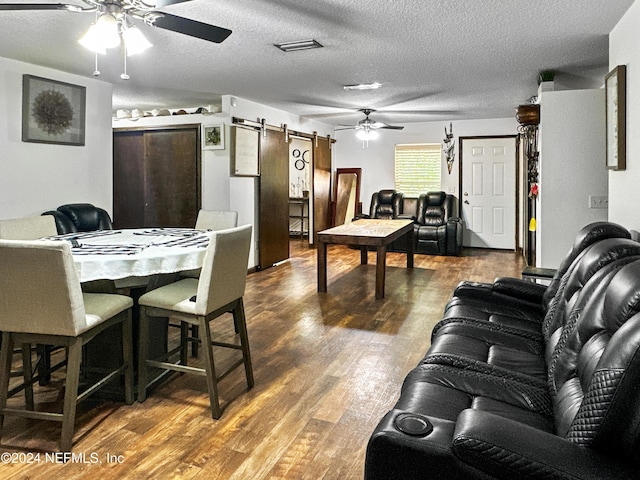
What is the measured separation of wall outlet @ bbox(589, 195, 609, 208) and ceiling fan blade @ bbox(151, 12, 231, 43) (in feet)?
10.9

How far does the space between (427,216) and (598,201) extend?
4.45 m

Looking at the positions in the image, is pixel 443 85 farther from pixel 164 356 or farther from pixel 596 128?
pixel 164 356

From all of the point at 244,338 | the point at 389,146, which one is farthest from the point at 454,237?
the point at 244,338

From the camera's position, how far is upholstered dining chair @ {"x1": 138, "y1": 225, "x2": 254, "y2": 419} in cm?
248

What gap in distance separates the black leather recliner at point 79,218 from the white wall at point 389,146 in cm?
574

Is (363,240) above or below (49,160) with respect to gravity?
below

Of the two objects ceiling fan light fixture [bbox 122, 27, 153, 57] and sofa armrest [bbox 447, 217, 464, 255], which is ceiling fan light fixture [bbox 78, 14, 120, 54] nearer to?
ceiling fan light fixture [bbox 122, 27, 153, 57]

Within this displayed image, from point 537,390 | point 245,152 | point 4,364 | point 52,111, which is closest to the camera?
point 537,390

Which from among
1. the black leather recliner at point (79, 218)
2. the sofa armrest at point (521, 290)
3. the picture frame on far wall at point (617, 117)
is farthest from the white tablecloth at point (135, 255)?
the picture frame on far wall at point (617, 117)

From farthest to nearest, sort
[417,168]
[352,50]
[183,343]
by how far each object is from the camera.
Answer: [417,168], [352,50], [183,343]

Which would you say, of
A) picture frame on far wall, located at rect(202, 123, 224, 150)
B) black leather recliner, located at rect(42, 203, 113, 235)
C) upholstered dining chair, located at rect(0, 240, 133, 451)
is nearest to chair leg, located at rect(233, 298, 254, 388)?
upholstered dining chair, located at rect(0, 240, 133, 451)

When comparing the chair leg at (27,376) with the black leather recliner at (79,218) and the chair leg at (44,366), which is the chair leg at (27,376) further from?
the black leather recliner at (79,218)

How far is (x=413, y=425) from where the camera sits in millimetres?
1307

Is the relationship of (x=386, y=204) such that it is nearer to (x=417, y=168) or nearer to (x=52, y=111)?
(x=417, y=168)
